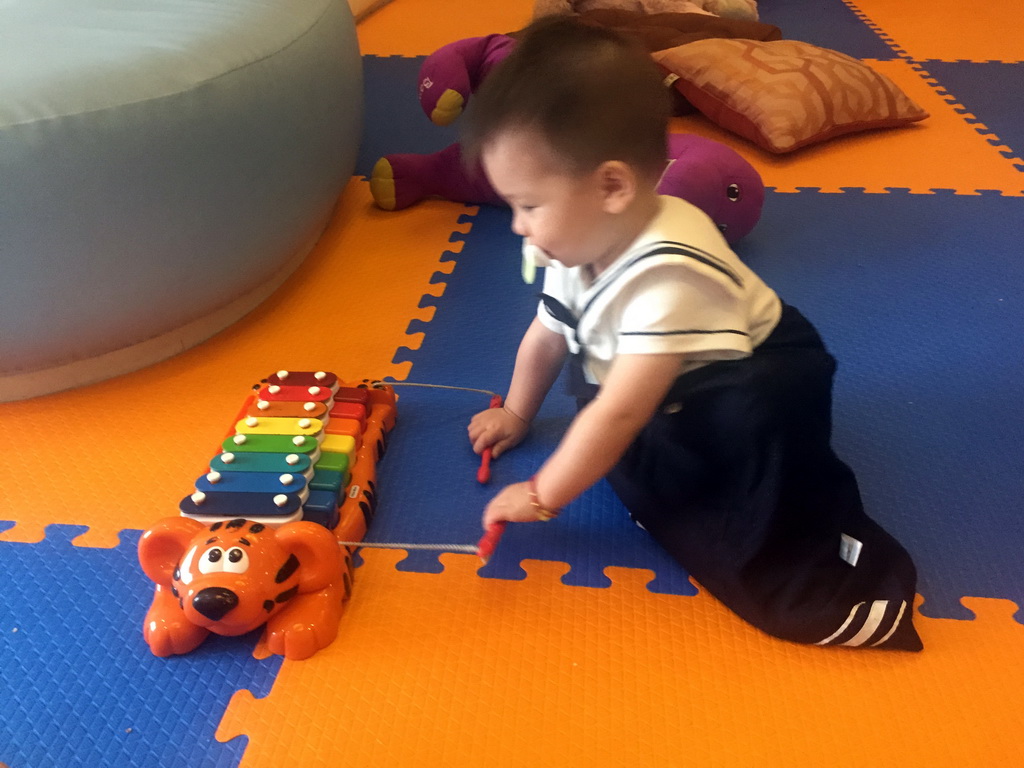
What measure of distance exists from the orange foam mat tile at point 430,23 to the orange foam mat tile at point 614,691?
6.53ft

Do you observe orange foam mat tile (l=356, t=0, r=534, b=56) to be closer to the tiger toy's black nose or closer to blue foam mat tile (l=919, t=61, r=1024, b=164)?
blue foam mat tile (l=919, t=61, r=1024, b=164)

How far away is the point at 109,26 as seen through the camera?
3.51 feet

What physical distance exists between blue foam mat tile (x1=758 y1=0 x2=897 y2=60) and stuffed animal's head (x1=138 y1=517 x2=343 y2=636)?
2246 millimetres

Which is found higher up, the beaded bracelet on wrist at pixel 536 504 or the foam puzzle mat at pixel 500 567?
Result: the beaded bracelet on wrist at pixel 536 504

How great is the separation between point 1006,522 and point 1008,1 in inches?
103

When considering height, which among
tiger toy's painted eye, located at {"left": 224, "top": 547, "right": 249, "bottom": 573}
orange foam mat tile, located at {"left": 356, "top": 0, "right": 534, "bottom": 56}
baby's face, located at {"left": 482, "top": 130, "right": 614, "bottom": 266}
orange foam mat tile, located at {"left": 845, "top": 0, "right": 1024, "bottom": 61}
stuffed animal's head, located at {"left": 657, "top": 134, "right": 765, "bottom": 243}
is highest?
baby's face, located at {"left": 482, "top": 130, "right": 614, "bottom": 266}

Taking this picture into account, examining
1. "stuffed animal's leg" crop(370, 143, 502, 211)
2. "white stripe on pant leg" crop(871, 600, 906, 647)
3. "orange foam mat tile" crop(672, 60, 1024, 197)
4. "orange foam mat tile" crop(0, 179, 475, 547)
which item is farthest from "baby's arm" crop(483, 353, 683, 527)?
"orange foam mat tile" crop(672, 60, 1024, 197)

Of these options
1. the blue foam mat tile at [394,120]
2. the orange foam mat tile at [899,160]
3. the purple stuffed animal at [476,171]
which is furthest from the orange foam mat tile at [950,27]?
the blue foam mat tile at [394,120]

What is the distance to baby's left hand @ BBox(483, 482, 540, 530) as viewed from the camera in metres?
0.80

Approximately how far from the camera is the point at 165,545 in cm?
80

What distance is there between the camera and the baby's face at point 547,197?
64cm

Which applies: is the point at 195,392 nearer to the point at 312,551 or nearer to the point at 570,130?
the point at 312,551

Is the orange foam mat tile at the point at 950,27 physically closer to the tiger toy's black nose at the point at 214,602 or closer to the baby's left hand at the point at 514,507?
the baby's left hand at the point at 514,507

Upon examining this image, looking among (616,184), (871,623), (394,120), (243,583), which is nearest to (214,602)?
(243,583)
